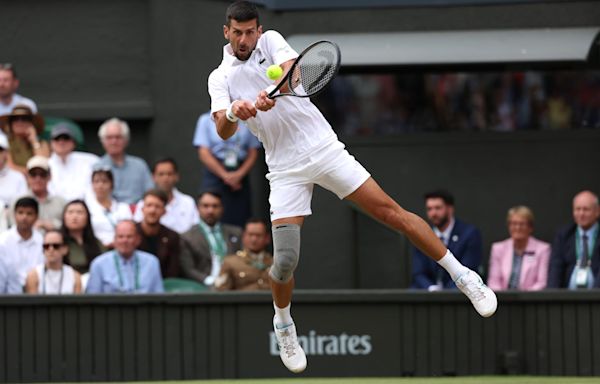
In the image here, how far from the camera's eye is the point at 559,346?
1113cm

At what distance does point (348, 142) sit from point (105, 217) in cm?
269

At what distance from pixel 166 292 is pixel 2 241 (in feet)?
5.20

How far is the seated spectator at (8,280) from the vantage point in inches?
467

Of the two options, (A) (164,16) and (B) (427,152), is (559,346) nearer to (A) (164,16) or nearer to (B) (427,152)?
(B) (427,152)

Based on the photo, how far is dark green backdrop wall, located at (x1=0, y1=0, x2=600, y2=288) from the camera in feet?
46.1

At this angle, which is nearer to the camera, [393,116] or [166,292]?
[166,292]

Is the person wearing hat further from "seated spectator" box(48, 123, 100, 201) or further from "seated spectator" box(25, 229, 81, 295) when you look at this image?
"seated spectator" box(25, 229, 81, 295)

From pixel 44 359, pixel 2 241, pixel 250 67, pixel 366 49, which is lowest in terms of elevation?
pixel 44 359

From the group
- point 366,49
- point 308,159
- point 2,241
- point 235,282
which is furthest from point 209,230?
point 308,159

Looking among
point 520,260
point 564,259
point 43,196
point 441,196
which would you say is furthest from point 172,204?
point 564,259

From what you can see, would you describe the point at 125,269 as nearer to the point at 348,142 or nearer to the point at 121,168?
the point at 121,168

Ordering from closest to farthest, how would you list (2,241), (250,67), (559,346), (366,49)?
(250,67), (559,346), (2,241), (366,49)

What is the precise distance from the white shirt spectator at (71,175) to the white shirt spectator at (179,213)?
51 centimetres

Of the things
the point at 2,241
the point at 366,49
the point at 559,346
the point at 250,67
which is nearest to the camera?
the point at 250,67
